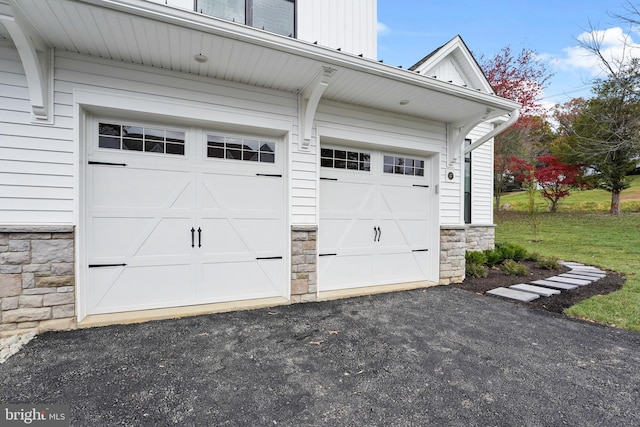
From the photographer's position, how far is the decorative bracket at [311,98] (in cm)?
332

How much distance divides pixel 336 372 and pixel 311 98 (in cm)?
300

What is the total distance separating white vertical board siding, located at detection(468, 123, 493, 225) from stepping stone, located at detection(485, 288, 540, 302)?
2668 mm

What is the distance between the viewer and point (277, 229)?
156 inches

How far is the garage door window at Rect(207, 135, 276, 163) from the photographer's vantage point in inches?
144

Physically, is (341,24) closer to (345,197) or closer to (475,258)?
(345,197)

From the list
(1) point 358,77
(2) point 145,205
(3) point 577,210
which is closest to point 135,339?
(2) point 145,205

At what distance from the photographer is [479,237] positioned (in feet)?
22.9

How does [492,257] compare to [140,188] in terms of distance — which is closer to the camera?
[140,188]

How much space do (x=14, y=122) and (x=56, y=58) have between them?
75cm

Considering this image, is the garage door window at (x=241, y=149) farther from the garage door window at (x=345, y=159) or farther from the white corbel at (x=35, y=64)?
the white corbel at (x=35, y=64)

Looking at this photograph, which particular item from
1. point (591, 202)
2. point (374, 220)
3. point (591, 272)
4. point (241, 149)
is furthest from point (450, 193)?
point (591, 202)

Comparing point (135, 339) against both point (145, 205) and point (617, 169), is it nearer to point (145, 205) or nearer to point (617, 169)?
point (145, 205)

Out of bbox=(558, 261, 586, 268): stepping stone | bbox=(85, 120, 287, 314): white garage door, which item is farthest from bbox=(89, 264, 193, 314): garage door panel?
bbox=(558, 261, 586, 268): stepping stone

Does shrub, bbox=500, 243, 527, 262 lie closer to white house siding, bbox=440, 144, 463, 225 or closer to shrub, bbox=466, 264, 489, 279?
shrub, bbox=466, 264, 489, 279
